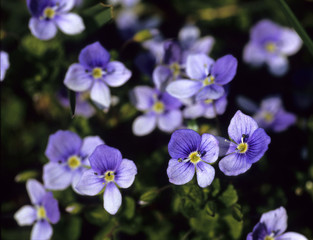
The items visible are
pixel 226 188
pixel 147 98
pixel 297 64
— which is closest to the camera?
pixel 226 188

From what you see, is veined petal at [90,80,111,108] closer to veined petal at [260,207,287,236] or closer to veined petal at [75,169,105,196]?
veined petal at [75,169,105,196]

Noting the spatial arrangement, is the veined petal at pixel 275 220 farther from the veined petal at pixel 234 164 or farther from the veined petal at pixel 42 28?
the veined petal at pixel 42 28

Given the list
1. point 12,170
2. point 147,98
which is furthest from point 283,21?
point 12,170

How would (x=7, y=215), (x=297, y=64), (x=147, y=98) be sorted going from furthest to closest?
(x=297, y=64)
(x=7, y=215)
(x=147, y=98)

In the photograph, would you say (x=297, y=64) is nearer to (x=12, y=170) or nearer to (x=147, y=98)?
(x=147, y=98)

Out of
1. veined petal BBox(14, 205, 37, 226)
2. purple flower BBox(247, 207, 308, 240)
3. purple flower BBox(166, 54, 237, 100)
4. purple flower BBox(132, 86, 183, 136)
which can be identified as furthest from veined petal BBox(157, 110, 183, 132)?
veined petal BBox(14, 205, 37, 226)

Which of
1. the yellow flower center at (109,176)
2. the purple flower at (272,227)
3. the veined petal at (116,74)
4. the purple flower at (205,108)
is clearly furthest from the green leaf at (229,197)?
the veined petal at (116,74)

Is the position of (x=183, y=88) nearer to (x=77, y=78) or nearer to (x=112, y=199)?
(x=77, y=78)
